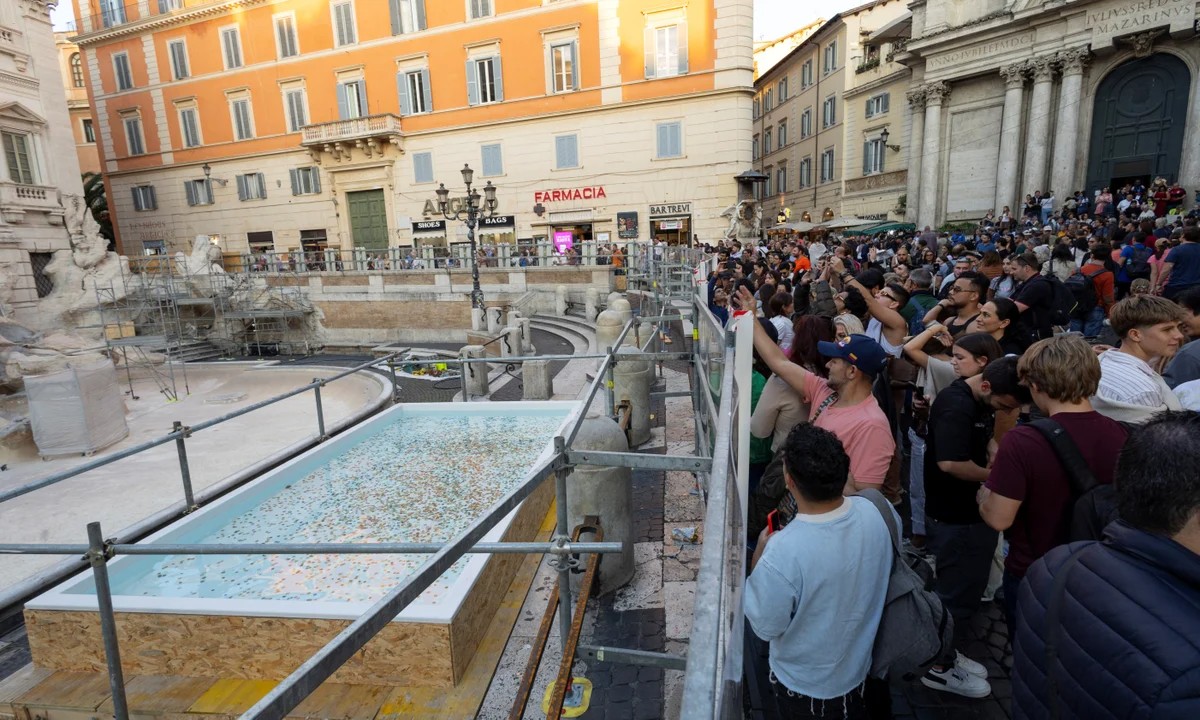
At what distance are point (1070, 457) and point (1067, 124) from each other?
25.3m

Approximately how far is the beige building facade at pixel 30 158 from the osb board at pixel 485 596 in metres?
26.5

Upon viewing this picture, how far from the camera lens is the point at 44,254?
23.5 meters

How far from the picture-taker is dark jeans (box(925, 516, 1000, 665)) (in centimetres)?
305

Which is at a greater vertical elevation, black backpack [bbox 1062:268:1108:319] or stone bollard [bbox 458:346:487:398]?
black backpack [bbox 1062:268:1108:319]

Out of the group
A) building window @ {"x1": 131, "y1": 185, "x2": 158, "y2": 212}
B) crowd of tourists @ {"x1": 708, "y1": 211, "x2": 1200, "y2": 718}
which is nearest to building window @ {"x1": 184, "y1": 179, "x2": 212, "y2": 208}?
building window @ {"x1": 131, "y1": 185, "x2": 158, "y2": 212}

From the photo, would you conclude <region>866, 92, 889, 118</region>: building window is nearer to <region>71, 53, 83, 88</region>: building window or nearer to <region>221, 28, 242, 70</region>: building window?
<region>221, 28, 242, 70</region>: building window

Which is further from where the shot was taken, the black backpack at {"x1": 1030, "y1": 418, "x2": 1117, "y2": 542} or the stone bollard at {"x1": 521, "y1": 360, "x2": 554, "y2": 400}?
the stone bollard at {"x1": 521, "y1": 360, "x2": 554, "y2": 400}

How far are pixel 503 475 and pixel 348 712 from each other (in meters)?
2.60

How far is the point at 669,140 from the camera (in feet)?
86.0

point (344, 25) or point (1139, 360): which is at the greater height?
point (344, 25)

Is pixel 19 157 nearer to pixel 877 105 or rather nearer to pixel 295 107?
pixel 295 107

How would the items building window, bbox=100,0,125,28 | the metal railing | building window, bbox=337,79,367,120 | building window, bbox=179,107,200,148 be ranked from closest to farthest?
the metal railing
building window, bbox=337,79,367,120
building window, bbox=179,107,200,148
building window, bbox=100,0,125,28

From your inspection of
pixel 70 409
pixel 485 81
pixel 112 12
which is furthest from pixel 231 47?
pixel 70 409

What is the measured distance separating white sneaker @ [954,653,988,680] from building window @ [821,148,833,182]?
36.8 metres
